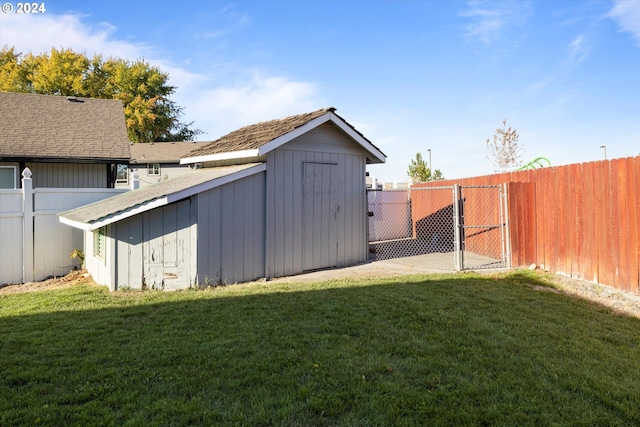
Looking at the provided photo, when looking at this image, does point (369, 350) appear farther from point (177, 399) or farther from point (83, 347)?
point (83, 347)

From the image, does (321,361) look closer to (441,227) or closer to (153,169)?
(441,227)

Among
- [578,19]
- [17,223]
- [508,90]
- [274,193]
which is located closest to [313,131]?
[274,193]

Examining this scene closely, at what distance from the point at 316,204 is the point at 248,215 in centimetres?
185

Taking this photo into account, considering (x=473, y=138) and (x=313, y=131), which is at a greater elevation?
(x=473, y=138)

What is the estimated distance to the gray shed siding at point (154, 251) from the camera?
7.52m

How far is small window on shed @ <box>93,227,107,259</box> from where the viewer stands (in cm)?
834

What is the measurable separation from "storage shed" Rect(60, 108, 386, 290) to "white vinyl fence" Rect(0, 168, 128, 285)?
22.9 inches

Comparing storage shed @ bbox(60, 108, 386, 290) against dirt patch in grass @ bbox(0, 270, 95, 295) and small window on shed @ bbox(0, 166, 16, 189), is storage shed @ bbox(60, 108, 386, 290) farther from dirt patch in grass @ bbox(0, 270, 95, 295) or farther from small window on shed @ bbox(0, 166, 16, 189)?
small window on shed @ bbox(0, 166, 16, 189)

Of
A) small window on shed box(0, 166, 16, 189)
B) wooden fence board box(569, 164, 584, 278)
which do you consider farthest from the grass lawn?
small window on shed box(0, 166, 16, 189)

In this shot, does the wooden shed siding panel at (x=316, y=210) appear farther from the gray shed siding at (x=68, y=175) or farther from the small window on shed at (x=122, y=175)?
the small window on shed at (x=122, y=175)

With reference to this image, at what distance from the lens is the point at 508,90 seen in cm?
1719

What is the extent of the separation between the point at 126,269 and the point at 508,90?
650 inches

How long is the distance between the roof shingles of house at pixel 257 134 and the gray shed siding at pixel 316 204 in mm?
365

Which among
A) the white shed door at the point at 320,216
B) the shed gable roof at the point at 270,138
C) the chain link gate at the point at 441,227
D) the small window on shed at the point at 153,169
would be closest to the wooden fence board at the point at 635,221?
the chain link gate at the point at 441,227
